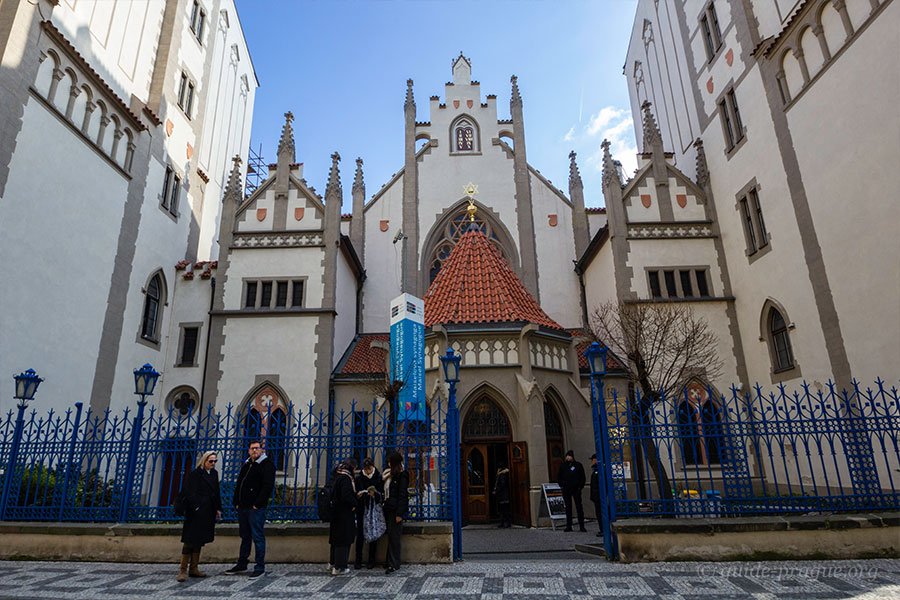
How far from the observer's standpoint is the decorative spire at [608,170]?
1962 centimetres

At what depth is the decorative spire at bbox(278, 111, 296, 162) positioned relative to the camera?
20828mm

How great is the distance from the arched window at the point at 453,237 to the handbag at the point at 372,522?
584 inches

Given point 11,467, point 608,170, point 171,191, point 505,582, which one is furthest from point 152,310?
point 608,170

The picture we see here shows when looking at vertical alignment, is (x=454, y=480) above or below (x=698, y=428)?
below

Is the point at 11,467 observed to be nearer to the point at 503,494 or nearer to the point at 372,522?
the point at 372,522

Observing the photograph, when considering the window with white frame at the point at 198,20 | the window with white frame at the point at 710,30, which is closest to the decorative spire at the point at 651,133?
the window with white frame at the point at 710,30

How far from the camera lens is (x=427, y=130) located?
79.8 ft

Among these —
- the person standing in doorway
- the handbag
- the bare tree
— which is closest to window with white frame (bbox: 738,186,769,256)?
the bare tree

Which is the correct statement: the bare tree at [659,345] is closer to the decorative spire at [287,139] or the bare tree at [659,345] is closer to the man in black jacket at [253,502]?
the man in black jacket at [253,502]

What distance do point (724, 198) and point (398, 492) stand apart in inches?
651

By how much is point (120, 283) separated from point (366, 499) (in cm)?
1312

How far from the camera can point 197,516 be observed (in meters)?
7.53

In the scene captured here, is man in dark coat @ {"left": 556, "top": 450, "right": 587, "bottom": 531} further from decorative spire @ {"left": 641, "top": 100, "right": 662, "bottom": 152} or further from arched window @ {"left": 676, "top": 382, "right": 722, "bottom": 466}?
decorative spire @ {"left": 641, "top": 100, "right": 662, "bottom": 152}

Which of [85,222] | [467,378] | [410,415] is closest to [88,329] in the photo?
[85,222]
